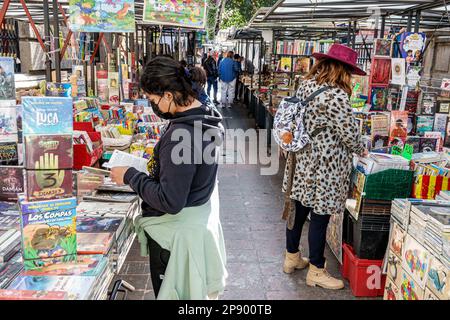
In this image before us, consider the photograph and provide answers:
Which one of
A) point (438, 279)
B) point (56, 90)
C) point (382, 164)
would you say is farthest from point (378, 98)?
point (56, 90)

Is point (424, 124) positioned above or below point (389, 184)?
above

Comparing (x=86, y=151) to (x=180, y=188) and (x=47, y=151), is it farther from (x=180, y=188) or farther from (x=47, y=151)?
(x=180, y=188)

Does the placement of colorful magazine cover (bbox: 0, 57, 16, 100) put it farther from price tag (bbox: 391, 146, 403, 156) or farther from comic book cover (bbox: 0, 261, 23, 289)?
price tag (bbox: 391, 146, 403, 156)

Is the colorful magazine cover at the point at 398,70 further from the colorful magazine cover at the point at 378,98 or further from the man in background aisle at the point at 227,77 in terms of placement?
the man in background aisle at the point at 227,77

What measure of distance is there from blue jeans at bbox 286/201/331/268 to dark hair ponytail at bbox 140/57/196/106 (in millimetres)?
1661

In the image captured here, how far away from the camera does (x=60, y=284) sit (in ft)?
5.87

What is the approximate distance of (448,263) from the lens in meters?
2.17

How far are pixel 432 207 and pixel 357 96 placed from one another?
2766 mm

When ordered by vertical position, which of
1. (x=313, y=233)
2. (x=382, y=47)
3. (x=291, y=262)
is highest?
(x=382, y=47)

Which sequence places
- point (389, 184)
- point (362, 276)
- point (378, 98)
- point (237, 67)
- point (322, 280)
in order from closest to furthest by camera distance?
1. point (389, 184)
2. point (362, 276)
3. point (322, 280)
4. point (378, 98)
5. point (237, 67)

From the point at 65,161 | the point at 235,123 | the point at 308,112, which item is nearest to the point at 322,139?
the point at 308,112

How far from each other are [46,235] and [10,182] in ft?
3.39

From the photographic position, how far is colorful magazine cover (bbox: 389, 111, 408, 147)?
13.1ft

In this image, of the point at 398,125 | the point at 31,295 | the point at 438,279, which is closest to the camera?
the point at 31,295
